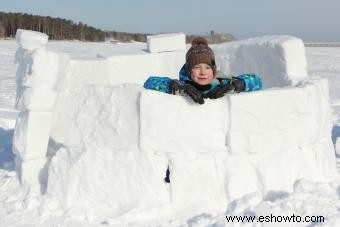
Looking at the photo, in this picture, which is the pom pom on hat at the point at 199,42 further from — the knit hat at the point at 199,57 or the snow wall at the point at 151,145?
the snow wall at the point at 151,145

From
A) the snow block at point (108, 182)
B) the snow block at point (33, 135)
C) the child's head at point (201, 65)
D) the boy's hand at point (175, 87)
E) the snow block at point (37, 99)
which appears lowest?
the snow block at point (108, 182)

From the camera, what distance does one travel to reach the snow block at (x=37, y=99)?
11.3ft

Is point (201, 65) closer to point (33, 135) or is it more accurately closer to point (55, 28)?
point (33, 135)

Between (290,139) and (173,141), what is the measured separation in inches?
35.6

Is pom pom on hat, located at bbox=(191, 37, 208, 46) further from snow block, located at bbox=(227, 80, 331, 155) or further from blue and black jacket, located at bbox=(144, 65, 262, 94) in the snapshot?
snow block, located at bbox=(227, 80, 331, 155)

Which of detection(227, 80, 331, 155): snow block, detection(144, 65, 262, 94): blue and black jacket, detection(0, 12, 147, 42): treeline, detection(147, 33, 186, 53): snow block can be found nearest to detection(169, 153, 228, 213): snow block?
detection(227, 80, 331, 155): snow block

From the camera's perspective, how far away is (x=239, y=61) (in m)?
5.33

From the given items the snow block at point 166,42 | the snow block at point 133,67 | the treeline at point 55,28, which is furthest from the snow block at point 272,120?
the treeline at point 55,28

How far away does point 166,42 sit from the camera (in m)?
5.59

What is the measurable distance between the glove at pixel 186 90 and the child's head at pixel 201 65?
0.26 meters

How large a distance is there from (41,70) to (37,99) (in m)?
0.22

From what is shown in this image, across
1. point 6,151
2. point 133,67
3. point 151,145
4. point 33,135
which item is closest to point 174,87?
point 151,145

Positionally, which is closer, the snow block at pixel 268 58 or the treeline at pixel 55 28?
the snow block at pixel 268 58

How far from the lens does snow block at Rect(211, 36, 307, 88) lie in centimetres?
439
